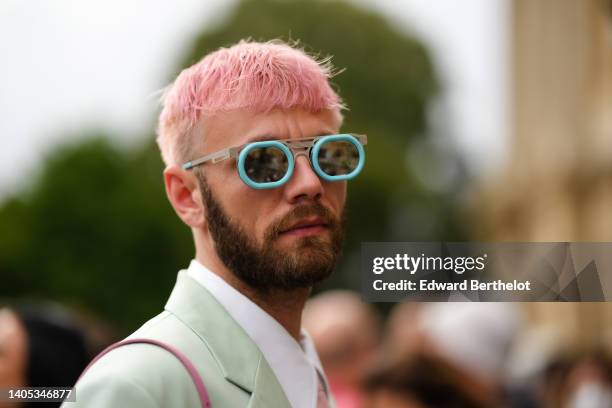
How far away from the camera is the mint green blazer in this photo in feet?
7.81

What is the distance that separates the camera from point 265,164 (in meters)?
2.66

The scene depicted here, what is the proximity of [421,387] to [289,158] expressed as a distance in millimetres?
2351

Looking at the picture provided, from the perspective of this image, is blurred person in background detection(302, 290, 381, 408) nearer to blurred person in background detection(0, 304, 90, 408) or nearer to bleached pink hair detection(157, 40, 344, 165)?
blurred person in background detection(0, 304, 90, 408)

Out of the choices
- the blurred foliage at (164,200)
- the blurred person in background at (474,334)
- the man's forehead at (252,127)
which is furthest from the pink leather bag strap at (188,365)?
the blurred foliage at (164,200)

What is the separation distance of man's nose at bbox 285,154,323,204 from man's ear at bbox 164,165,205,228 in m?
0.26

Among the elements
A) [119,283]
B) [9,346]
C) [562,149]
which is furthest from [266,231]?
[562,149]

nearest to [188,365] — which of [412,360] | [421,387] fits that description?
[421,387]

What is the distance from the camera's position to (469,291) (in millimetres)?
3031

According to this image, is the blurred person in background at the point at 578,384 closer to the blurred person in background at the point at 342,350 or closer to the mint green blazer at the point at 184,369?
the blurred person in background at the point at 342,350

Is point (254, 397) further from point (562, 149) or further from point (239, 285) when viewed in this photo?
point (562, 149)

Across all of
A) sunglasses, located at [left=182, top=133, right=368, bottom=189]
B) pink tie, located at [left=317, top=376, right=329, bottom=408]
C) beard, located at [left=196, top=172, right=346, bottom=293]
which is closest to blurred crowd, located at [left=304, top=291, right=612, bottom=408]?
pink tie, located at [left=317, top=376, right=329, bottom=408]

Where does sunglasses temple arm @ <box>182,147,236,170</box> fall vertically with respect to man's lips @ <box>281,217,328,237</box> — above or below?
above

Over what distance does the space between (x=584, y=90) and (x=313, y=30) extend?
461 inches

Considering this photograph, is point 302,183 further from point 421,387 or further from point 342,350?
point 342,350
